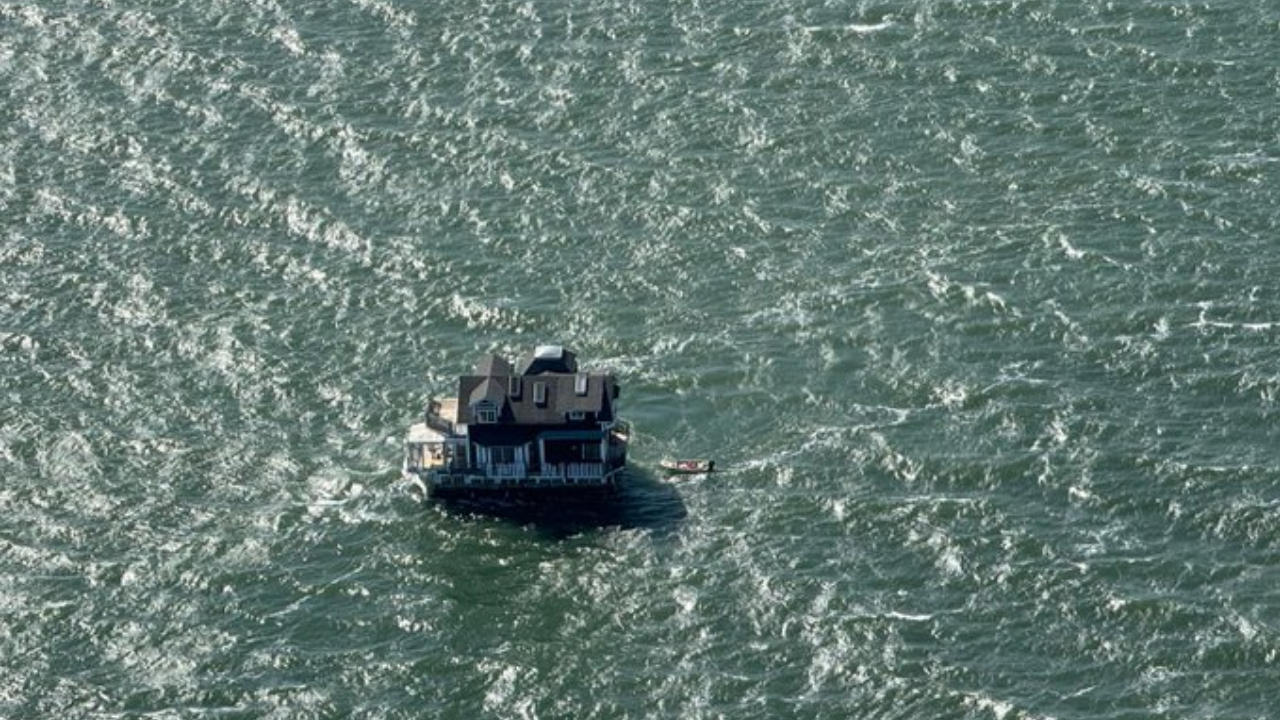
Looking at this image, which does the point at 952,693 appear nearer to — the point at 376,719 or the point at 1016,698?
the point at 1016,698

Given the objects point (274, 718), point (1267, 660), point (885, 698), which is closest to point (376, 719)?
point (274, 718)

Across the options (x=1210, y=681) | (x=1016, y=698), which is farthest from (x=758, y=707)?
(x=1210, y=681)

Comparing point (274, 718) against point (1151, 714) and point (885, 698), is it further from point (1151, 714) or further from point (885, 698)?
point (1151, 714)

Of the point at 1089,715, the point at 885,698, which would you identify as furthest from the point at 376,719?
the point at 1089,715

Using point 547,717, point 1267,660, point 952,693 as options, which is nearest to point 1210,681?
point 1267,660

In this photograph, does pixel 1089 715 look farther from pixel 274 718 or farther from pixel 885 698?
pixel 274 718
